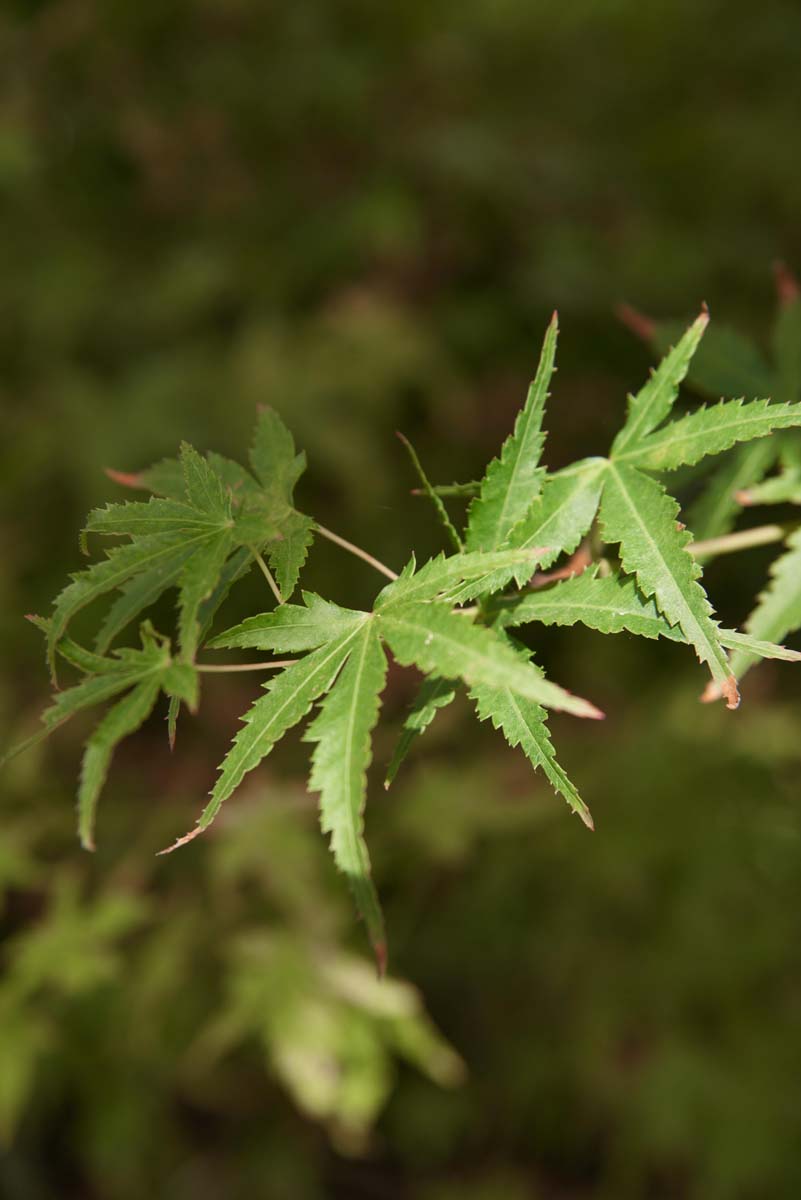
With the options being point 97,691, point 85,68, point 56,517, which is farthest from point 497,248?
point 97,691

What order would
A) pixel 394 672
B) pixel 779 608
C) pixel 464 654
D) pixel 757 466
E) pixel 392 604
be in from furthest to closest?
pixel 394 672 → pixel 757 466 → pixel 779 608 → pixel 392 604 → pixel 464 654

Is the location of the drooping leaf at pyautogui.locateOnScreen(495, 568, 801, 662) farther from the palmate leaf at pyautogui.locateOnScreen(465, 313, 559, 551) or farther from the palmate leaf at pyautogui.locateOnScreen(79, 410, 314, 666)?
the palmate leaf at pyautogui.locateOnScreen(79, 410, 314, 666)

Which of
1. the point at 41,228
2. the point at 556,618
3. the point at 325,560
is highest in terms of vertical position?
the point at 556,618

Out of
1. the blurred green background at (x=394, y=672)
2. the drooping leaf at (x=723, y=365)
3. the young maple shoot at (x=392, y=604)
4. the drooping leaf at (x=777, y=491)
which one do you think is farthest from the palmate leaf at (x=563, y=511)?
the blurred green background at (x=394, y=672)

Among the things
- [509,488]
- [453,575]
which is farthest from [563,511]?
[453,575]

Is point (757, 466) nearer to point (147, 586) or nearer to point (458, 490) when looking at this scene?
point (458, 490)

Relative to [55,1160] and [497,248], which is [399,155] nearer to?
[497,248]
